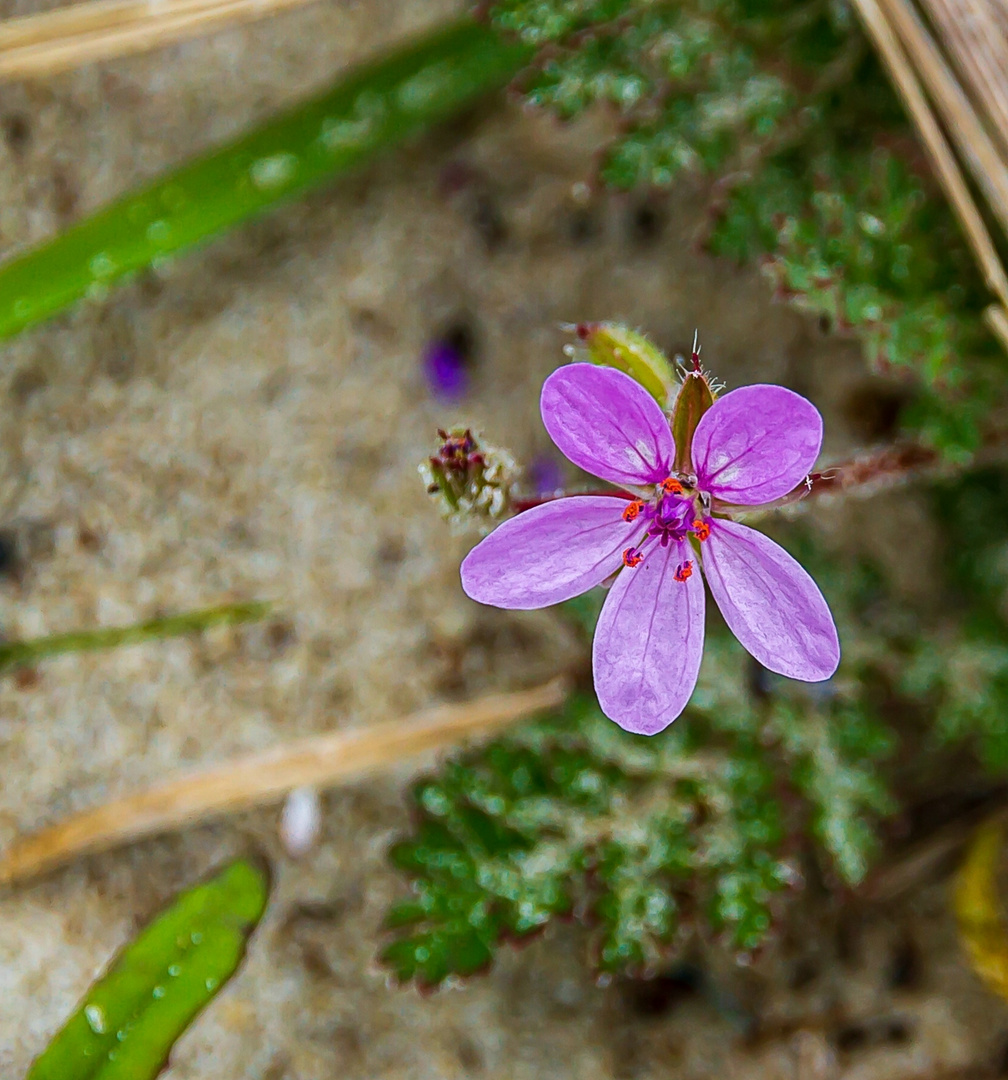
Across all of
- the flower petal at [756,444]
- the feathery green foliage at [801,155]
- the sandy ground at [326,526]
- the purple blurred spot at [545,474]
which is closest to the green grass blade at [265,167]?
the sandy ground at [326,526]

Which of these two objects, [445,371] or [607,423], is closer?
[607,423]

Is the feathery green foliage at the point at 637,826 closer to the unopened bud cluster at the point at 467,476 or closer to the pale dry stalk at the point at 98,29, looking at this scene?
the unopened bud cluster at the point at 467,476

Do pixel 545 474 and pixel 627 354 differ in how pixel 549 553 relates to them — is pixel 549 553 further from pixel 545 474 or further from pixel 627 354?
pixel 545 474

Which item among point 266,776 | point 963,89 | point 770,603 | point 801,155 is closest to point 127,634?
point 266,776

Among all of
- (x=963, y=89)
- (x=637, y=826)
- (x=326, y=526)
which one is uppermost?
(x=963, y=89)

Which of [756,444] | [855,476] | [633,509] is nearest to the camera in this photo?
[756,444]

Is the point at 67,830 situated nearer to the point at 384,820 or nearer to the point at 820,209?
the point at 384,820

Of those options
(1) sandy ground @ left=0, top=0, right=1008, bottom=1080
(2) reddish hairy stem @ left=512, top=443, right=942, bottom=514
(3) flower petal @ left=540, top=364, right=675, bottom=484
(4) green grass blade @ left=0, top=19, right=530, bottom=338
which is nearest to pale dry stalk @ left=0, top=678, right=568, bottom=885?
(1) sandy ground @ left=0, top=0, right=1008, bottom=1080

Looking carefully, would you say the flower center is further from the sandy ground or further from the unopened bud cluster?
the sandy ground

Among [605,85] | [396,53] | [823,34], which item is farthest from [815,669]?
[396,53]
